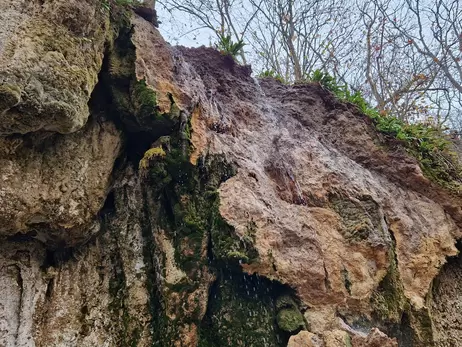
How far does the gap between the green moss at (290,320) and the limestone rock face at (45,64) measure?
2.65m

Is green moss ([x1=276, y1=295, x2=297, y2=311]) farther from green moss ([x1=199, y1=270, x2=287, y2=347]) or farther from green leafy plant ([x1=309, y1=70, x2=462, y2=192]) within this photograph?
green leafy plant ([x1=309, y1=70, x2=462, y2=192])

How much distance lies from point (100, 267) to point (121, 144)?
56.2 inches

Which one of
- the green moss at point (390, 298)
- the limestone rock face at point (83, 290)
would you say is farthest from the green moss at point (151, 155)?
the green moss at point (390, 298)

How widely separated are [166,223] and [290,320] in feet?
5.29

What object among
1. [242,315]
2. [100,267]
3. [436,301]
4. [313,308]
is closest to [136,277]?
[100,267]

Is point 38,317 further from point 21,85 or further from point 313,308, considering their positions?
point 313,308

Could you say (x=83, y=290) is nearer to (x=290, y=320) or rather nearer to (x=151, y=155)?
(x=151, y=155)

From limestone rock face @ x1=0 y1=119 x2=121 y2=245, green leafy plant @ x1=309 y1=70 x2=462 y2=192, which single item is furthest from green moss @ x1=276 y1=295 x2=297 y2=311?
green leafy plant @ x1=309 y1=70 x2=462 y2=192

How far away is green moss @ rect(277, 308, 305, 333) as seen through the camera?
3361mm

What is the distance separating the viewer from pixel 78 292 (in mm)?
3619

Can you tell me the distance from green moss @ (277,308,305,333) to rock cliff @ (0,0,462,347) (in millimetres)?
11

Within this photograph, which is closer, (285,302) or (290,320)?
(290,320)

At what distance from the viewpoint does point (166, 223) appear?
153 inches

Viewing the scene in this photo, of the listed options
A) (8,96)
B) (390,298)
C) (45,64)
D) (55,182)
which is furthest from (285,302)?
(45,64)
